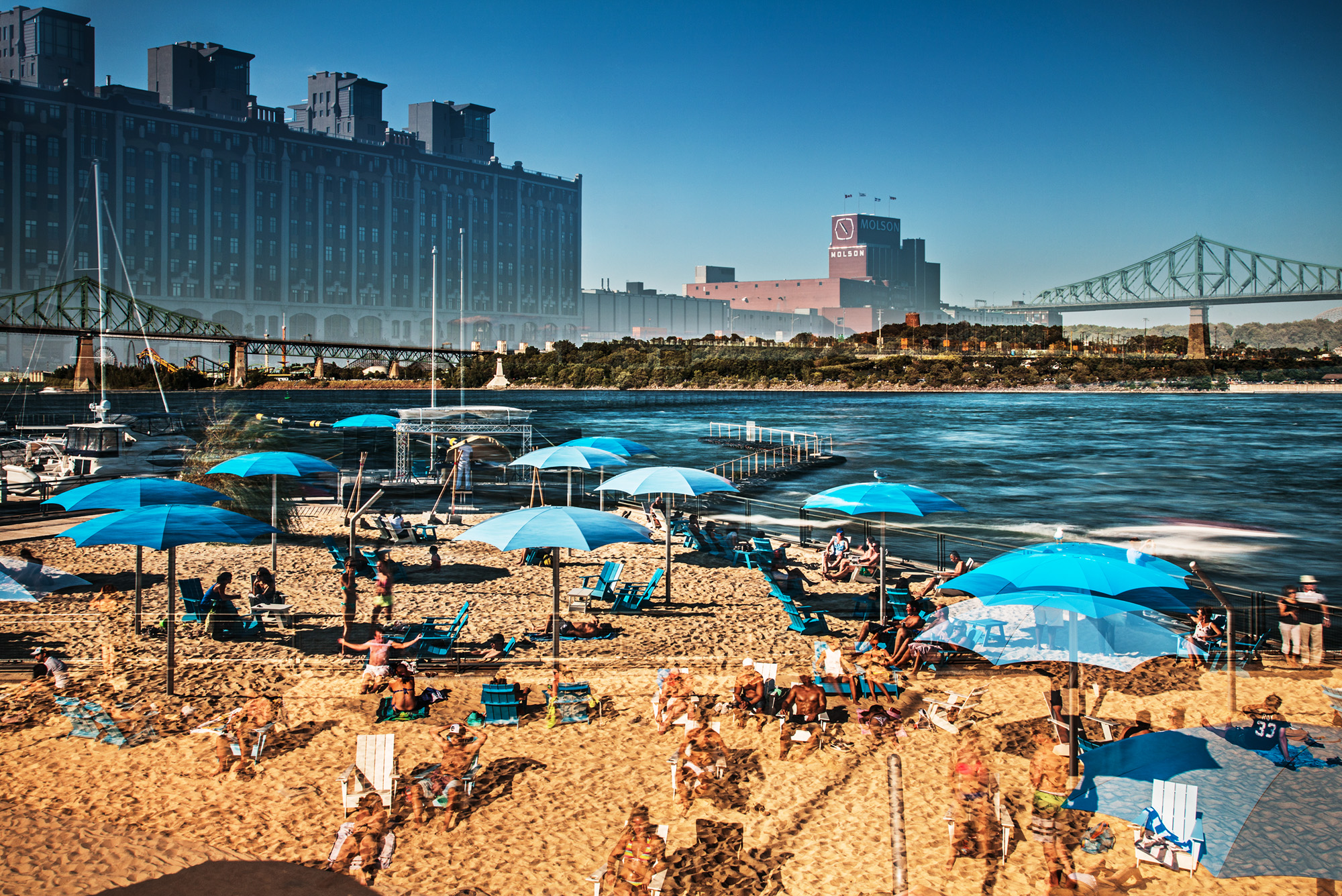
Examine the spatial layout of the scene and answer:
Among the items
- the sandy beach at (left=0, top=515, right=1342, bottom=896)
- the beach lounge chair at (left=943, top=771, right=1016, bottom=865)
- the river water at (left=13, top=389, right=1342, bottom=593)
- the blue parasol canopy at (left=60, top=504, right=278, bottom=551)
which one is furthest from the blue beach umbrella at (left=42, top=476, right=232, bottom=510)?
the river water at (left=13, top=389, right=1342, bottom=593)

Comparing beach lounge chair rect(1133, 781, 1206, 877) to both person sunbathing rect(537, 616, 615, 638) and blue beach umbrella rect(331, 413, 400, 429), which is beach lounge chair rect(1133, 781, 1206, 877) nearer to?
person sunbathing rect(537, 616, 615, 638)

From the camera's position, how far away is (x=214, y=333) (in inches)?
5202

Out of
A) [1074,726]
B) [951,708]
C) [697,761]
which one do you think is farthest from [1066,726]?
[697,761]

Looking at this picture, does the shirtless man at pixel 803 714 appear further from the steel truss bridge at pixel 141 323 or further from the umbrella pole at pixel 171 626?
the steel truss bridge at pixel 141 323

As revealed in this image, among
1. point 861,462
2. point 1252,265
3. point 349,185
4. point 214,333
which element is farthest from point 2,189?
point 1252,265

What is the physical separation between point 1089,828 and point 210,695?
7172 mm

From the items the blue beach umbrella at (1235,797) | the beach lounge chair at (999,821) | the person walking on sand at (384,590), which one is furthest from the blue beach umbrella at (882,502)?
the blue beach umbrella at (1235,797)

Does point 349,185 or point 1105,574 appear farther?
point 349,185

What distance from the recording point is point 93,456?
26578 millimetres

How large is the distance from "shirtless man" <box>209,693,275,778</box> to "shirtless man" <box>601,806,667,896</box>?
3.12 meters

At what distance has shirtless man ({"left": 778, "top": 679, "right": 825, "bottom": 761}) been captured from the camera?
24.2ft

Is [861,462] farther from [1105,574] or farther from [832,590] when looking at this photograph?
[1105,574]

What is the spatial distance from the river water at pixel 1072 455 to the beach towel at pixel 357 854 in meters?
16.5

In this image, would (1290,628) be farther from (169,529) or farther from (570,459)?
(169,529)
